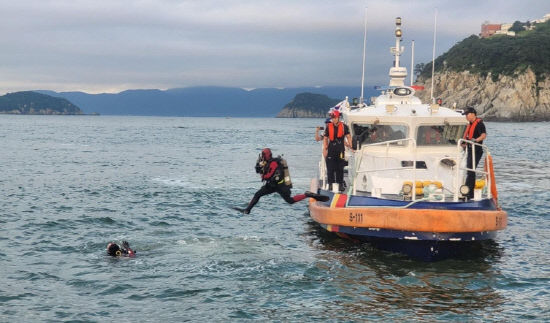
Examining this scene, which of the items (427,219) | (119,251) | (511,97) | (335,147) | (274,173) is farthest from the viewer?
(511,97)

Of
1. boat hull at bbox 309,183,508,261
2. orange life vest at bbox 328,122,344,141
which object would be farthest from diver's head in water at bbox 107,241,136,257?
orange life vest at bbox 328,122,344,141

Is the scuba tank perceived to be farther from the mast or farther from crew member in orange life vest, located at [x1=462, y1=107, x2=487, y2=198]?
the mast

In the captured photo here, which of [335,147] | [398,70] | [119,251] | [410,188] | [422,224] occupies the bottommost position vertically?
[119,251]

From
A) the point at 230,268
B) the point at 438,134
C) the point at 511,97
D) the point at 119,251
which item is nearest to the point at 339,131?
the point at 438,134

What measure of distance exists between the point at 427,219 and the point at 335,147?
405cm

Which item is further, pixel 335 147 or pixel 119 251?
Answer: pixel 335 147

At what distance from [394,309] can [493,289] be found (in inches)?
110

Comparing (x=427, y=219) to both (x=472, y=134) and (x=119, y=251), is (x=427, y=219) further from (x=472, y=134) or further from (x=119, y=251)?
(x=119, y=251)

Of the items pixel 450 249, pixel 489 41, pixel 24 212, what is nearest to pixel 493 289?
pixel 450 249

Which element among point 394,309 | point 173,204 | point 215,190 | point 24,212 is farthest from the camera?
point 215,190

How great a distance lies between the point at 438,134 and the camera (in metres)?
16.1

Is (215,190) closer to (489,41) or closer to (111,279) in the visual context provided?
(111,279)

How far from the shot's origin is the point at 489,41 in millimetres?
174875

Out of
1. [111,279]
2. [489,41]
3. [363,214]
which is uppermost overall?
[489,41]
